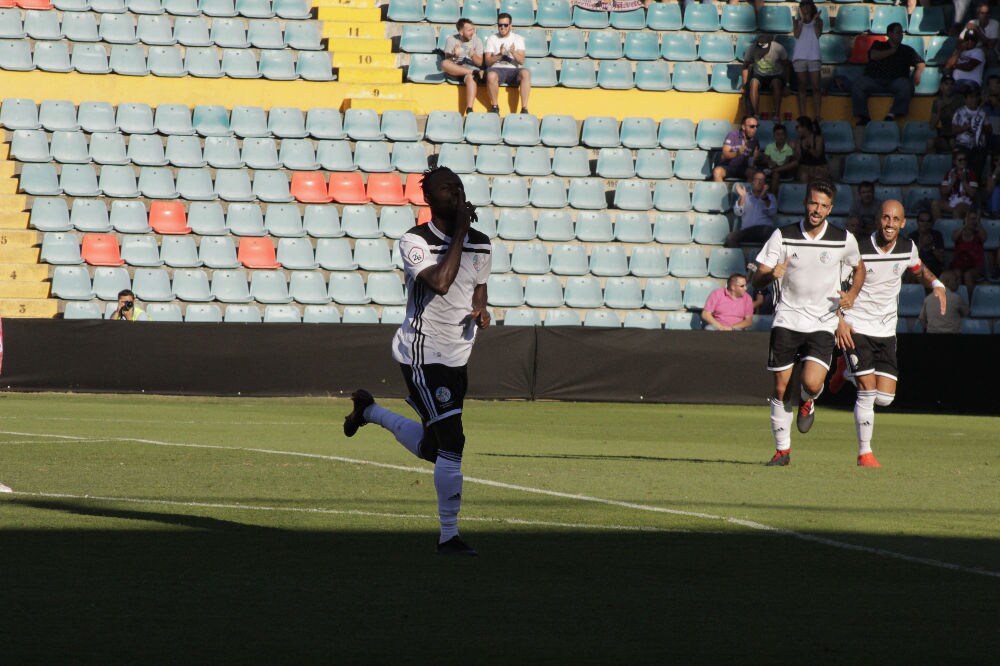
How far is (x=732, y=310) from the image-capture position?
2317 cm

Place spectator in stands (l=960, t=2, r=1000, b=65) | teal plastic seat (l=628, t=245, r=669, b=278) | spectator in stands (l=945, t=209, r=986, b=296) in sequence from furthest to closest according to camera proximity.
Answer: spectator in stands (l=960, t=2, r=1000, b=65) → teal plastic seat (l=628, t=245, r=669, b=278) → spectator in stands (l=945, t=209, r=986, b=296)

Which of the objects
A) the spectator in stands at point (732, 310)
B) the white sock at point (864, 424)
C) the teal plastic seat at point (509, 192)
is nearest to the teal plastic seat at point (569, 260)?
the teal plastic seat at point (509, 192)

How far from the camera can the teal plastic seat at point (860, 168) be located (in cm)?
2717

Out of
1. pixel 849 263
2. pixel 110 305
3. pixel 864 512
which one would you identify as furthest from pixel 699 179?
pixel 864 512

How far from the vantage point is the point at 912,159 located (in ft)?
89.2

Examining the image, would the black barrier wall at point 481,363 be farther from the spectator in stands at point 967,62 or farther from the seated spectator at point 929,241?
the spectator in stands at point 967,62

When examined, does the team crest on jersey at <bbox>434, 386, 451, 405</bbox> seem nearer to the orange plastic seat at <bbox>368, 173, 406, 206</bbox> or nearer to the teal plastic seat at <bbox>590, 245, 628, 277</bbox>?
the teal plastic seat at <bbox>590, 245, 628, 277</bbox>

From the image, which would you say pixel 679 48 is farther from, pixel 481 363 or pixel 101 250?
pixel 101 250

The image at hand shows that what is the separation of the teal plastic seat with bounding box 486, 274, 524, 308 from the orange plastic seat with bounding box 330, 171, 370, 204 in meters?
2.80

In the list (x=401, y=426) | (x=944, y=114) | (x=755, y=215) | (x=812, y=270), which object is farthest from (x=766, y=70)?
(x=401, y=426)

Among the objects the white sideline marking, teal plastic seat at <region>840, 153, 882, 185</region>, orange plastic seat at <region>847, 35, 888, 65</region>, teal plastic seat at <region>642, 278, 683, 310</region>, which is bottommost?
the white sideline marking

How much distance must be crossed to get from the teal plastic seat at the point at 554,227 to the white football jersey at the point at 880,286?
40.8 ft

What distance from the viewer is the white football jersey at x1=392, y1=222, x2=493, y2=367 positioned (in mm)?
7516

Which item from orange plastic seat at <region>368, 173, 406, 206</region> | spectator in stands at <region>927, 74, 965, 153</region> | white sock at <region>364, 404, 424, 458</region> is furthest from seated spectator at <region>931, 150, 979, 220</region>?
white sock at <region>364, 404, 424, 458</region>
